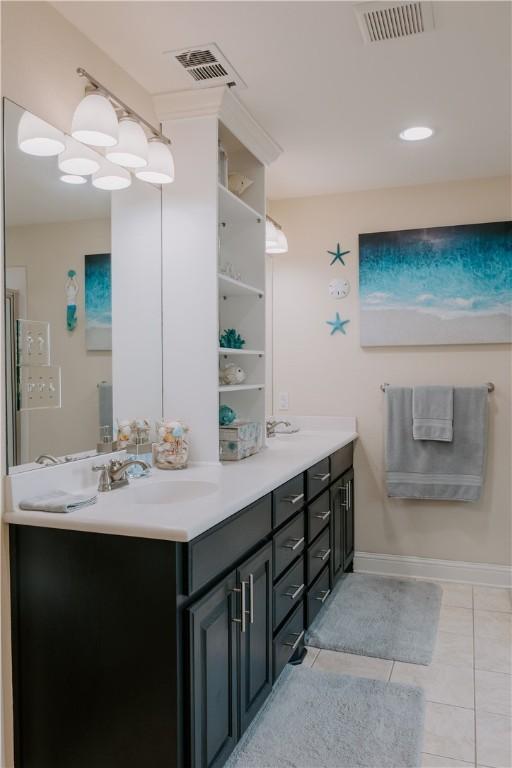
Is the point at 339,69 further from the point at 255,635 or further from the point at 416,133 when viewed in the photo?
the point at 255,635

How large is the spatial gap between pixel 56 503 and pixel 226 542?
0.49 m

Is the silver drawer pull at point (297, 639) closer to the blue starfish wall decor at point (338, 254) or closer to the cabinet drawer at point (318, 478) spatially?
the cabinet drawer at point (318, 478)

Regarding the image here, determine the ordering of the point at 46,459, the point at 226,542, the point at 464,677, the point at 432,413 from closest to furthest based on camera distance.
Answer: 1. the point at 226,542
2. the point at 46,459
3. the point at 464,677
4. the point at 432,413

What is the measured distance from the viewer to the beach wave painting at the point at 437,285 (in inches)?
133

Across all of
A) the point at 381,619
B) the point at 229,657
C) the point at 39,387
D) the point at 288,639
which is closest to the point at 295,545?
the point at 288,639

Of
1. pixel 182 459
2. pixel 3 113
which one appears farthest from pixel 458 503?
pixel 3 113

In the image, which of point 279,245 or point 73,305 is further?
point 279,245

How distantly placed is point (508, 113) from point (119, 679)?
266 centimetres

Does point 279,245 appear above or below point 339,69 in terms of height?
below

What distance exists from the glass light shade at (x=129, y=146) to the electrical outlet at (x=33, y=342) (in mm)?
639

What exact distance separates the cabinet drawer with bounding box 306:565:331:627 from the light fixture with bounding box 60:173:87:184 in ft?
6.24

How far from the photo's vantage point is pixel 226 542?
1.73 metres

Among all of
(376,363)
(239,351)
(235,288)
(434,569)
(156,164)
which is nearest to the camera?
(156,164)

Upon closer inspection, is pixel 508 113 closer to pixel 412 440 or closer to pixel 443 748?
pixel 412 440
